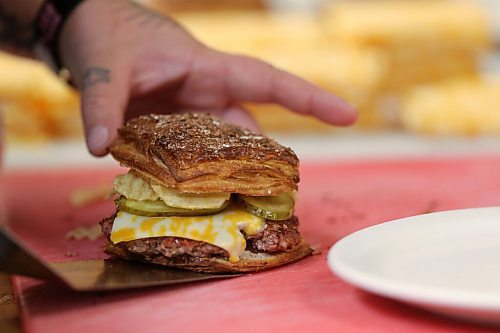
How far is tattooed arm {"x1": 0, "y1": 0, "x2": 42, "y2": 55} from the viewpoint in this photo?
235cm

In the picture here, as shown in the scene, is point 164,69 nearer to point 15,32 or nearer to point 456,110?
point 15,32

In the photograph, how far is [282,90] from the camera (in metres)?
2.17

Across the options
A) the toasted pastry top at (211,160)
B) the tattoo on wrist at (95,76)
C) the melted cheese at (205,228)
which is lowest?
the melted cheese at (205,228)

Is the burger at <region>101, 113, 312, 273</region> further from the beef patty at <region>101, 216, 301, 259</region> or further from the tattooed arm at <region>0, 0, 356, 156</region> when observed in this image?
the tattooed arm at <region>0, 0, 356, 156</region>

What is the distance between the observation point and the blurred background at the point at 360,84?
356 centimetres

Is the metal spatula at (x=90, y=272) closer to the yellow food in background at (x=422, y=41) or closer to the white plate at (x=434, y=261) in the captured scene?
the white plate at (x=434, y=261)

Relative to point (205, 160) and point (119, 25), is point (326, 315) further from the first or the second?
point (119, 25)

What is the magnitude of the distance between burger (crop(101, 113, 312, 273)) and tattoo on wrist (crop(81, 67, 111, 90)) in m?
0.44

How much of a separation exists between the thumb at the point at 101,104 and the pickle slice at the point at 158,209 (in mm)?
305

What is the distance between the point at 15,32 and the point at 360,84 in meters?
1.95

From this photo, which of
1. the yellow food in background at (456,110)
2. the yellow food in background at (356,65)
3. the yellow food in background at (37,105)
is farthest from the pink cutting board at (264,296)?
the yellow food in background at (37,105)

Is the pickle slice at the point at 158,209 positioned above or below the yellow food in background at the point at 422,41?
below

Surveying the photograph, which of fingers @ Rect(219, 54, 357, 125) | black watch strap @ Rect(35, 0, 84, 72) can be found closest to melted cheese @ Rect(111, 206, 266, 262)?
fingers @ Rect(219, 54, 357, 125)

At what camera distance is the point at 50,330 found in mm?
1256
